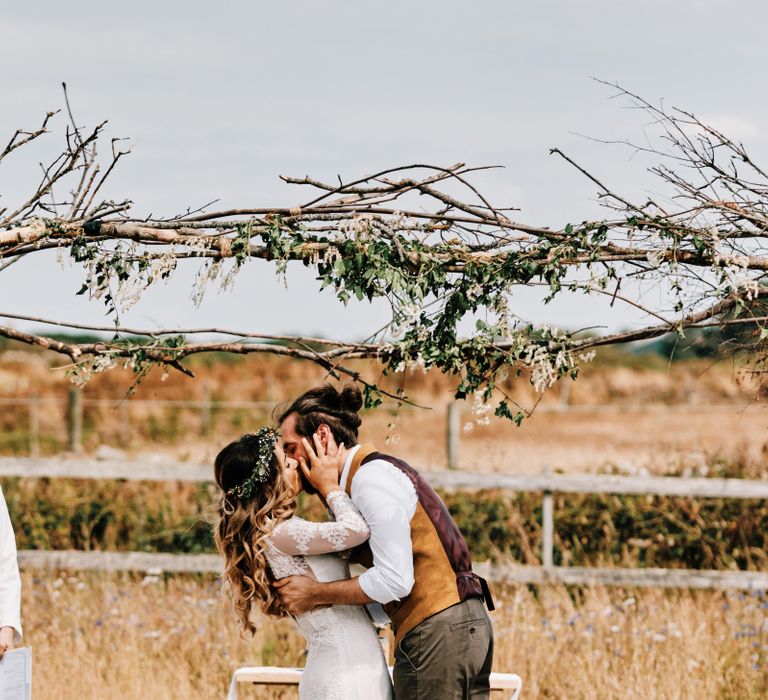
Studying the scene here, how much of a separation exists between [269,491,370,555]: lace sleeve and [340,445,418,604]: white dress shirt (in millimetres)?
34

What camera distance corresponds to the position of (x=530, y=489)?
7.79m

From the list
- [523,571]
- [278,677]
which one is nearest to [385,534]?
[278,677]

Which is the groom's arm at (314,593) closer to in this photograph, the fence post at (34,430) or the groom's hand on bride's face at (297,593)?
the groom's hand on bride's face at (297,593)

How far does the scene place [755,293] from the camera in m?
3.82

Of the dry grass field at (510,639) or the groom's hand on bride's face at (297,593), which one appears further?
the dry grass field at (510,639)

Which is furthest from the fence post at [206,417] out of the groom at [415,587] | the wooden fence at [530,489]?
the groom at [415,587]

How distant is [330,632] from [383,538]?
0.45 m

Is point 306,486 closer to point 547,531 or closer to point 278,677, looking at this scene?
point 278,677

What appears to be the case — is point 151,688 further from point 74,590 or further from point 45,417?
point 45,417

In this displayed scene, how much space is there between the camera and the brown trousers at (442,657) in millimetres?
3342

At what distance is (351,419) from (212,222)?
0.94 meters

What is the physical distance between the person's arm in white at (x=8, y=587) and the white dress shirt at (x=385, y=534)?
123 centimetres

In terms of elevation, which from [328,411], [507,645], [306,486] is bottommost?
[507,645]

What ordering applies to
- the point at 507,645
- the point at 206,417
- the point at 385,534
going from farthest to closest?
the point at 206,417 → the point at 507,645 → the point at 385,534
